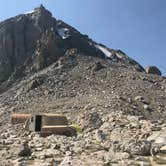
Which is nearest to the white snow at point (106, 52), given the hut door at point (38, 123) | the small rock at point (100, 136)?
the hut door at point (38, 123)

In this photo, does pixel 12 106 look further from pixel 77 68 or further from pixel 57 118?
pixel 57 118

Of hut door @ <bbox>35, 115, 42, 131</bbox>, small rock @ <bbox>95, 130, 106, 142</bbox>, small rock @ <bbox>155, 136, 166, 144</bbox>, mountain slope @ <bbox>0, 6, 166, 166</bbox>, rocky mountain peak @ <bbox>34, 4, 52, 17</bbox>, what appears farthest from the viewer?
rocky mountain peak @ <bbox>34, 4, 52, 17</bbox>

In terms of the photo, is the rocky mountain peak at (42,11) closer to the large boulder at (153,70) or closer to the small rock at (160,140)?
the large boulder at (153,70)

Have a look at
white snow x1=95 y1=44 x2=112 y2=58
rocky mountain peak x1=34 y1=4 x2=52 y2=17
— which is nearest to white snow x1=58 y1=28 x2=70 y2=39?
rocky mountain peak x1=34 y1=4 x2=52 y2=17

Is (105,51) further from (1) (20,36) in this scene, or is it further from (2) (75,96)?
(2) (75,96)

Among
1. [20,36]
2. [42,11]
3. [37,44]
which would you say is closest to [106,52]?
[42,11]

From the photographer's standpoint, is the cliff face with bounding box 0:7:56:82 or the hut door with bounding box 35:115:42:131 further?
the cliff face with bounding box 0:7:56:82

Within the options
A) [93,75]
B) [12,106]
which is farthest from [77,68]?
[12,106]

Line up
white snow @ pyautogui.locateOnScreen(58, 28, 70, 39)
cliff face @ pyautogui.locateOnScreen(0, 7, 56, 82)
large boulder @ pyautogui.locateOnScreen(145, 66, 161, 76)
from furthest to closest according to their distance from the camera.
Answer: white snow @ pyautogui.locateOnScreen(58, 28, 70, 39)
cliff face @ pyautogui.locateOnScreen(0, 7, 56, 82)
large boulder @ pyautogui.locateOnScreen(145, 66, 161, 76)

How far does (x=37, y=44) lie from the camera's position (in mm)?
104188

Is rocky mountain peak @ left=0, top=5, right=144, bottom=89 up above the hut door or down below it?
above

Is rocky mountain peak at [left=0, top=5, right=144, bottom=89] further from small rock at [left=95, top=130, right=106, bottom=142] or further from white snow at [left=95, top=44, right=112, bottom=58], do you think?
small rock at [left=95, top=130, right=106, bottom=142]

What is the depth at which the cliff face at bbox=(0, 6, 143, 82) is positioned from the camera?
97.5 meters

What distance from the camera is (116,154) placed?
18.5 meters
